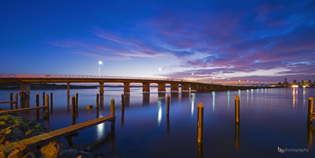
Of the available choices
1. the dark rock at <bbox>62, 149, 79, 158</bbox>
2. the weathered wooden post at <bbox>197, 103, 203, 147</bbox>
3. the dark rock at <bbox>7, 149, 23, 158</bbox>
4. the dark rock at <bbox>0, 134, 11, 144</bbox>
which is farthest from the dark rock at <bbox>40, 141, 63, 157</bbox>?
the weathered wooden post at <bbox>197, 103, 203, 147</bbox>

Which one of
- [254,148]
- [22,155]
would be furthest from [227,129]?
[22,155]

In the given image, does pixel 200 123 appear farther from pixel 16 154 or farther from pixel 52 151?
pixel 16 154

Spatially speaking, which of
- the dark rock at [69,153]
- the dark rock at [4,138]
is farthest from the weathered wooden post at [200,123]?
the dark rock at [4,138]

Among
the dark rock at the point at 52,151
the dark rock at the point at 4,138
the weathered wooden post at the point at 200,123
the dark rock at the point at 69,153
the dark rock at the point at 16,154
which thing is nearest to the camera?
the dark rock at the point at 16,154

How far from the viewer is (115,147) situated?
32.0 ft

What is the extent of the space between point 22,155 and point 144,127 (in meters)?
9.96

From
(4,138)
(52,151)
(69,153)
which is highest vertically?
(4,138)

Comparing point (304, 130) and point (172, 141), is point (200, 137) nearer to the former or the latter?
point (172, 141)

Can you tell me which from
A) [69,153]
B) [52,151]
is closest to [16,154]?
[52,151]

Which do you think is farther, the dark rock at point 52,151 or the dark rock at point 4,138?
the dark rock at point 4,138

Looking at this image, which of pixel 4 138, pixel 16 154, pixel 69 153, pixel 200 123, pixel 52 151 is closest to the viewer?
pixel 16 154

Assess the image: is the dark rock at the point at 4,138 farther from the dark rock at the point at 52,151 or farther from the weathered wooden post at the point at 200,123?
the weathered wooden post at the point at 200,123

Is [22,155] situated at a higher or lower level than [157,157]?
higher

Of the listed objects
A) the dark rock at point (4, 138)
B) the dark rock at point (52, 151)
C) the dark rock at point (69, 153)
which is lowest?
the dark rock at point (69, 153)
